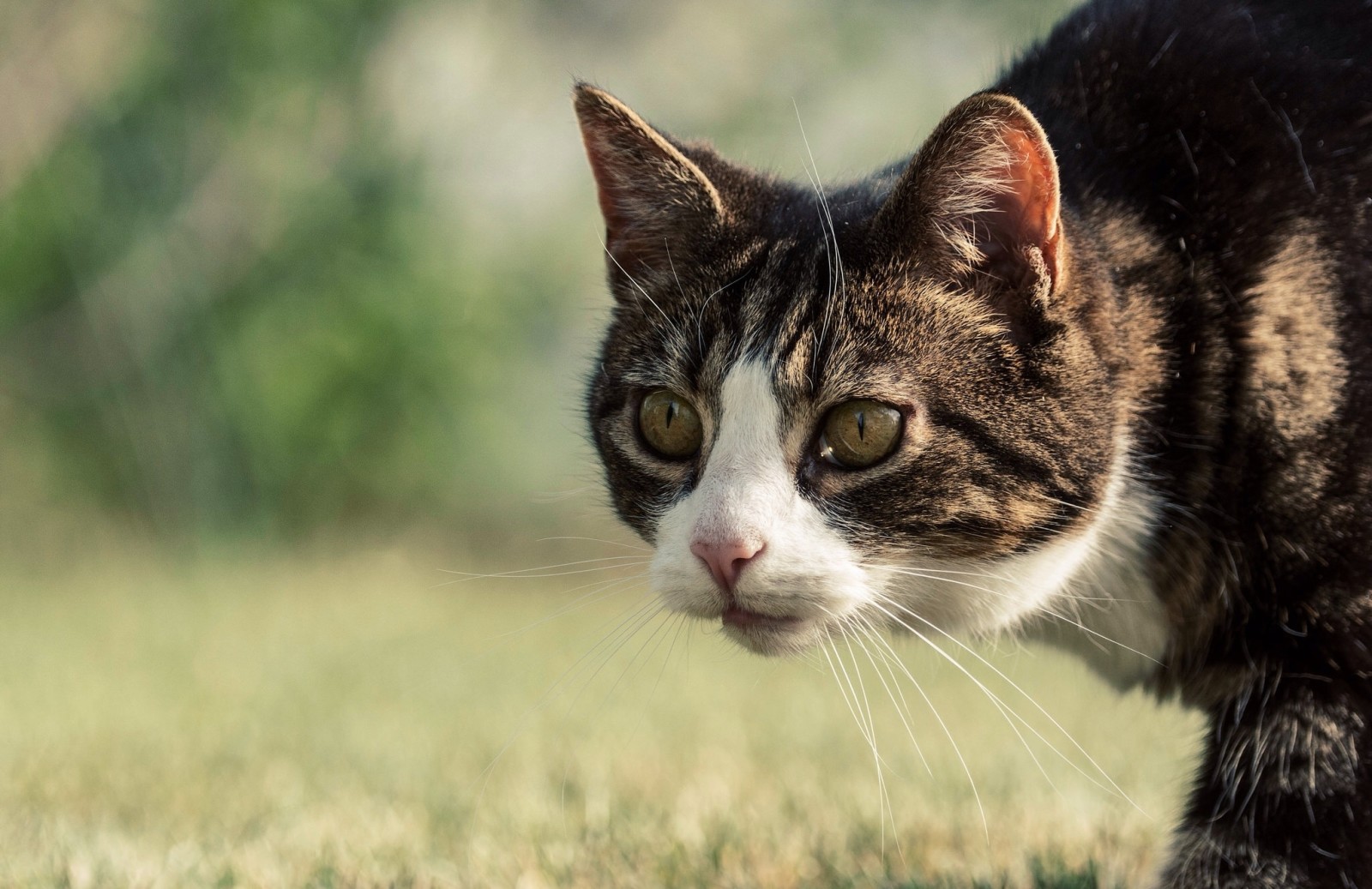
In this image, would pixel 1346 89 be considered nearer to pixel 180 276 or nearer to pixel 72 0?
pixel 180 276

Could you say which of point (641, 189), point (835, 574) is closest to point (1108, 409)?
point (835, 574)

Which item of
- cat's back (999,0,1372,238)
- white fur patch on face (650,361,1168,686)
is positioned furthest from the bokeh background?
cat's back (999,0,1372,238)

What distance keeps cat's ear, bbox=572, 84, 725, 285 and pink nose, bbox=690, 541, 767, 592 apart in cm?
59

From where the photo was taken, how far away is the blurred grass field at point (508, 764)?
206 cm

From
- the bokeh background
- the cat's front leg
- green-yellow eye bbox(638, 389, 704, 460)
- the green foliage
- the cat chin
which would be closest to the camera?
the cat's front leg

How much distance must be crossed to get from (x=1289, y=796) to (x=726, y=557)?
0.79 meters

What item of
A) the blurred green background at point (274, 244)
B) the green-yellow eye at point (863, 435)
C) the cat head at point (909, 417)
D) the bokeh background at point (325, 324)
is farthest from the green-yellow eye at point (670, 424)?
the blurred green background at point (274, 244)

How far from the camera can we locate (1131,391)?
1.76m

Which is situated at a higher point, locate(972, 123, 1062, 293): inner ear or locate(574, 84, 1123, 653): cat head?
locate(972, 123, 1062, 293): inner ear

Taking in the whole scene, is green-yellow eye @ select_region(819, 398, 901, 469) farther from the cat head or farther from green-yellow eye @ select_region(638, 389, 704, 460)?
green-yellow eye @ select_region(638, 389, 704, 460)

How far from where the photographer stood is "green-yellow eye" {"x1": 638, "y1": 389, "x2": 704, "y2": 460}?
5.93ft

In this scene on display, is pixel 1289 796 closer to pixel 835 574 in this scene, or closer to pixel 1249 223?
pixel 835 574

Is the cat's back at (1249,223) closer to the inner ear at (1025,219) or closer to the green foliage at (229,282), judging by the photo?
the inner ear at (1025,219)

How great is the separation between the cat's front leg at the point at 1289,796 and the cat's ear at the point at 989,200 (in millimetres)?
632
